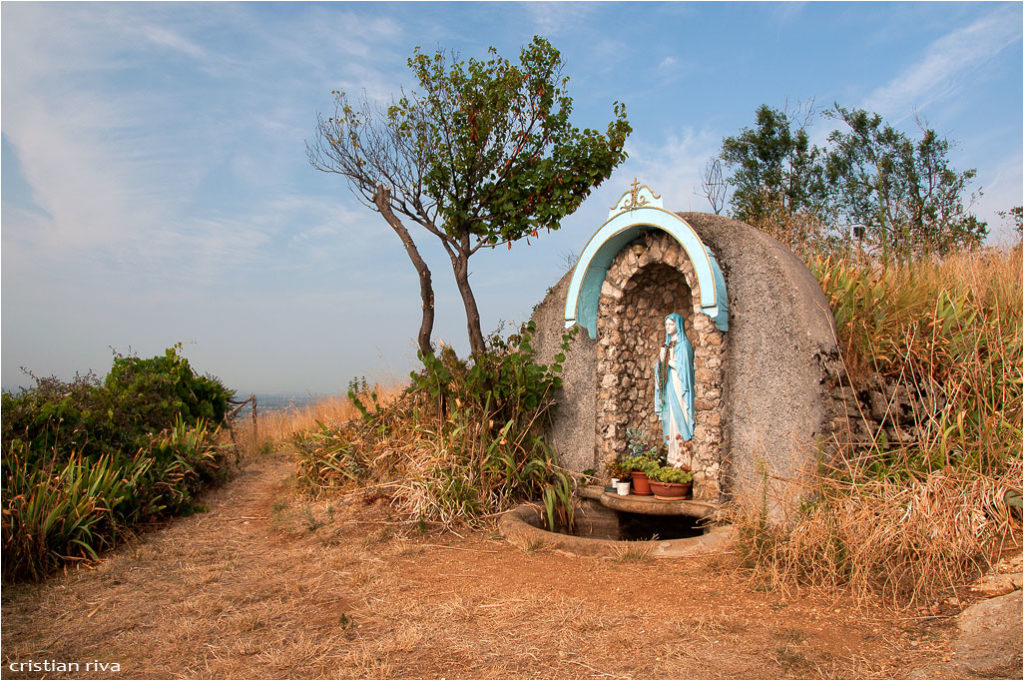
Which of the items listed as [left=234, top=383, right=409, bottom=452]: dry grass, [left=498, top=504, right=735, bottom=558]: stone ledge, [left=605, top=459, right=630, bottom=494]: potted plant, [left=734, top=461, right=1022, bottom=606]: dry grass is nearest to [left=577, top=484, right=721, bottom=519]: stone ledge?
[left=605, top=459, right=630, bottom=494]: potted plant

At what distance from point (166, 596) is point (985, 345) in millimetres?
6327

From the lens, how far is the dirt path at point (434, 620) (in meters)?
3.53

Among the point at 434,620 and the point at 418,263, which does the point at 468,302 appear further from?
the point at 434,620

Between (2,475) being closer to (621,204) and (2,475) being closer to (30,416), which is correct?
(30,416)

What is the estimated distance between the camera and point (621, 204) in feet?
22.2

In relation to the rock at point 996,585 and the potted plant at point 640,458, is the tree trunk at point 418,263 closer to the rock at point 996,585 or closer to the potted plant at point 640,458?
the potted plant at point 640,458

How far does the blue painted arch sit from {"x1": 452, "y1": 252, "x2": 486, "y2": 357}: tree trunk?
171 cm

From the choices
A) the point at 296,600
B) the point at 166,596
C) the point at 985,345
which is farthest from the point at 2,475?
the point at 985,345

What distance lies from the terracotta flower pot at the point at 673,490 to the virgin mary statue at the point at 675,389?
24cm

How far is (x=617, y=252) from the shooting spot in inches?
278

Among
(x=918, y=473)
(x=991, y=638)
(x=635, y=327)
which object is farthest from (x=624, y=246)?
(x=991, y=638)

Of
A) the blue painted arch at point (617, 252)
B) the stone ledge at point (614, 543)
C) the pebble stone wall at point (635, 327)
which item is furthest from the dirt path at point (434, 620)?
the blue painted arch at point (617, 252)

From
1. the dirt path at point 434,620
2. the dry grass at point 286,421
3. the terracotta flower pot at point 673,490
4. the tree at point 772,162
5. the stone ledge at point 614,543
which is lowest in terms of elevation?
the dirt path at point 434,620

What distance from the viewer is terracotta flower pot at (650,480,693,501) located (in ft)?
20.8
